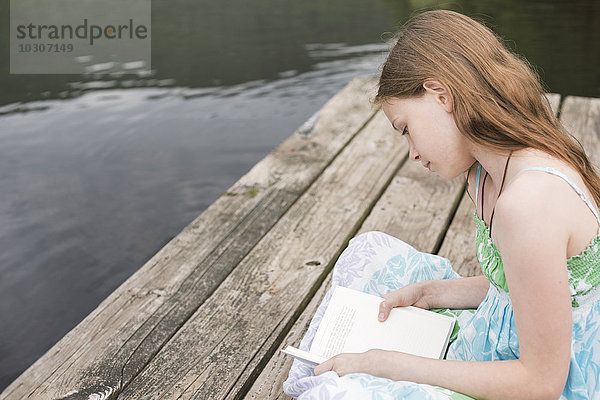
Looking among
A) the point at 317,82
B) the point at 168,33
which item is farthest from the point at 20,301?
the point at 168,33

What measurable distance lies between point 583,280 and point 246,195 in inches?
77.3

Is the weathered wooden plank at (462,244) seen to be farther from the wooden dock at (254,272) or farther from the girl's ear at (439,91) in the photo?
the girl's ear at (439,91)

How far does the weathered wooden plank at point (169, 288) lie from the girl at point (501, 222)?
27.7 inches

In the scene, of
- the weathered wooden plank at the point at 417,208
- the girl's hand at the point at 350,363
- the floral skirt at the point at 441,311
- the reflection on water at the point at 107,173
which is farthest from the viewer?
the reflection on water at the point at 107,173

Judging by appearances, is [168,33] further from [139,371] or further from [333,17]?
[139,371]

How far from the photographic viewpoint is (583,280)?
1.36 m

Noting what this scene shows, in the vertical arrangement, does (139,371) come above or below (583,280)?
below

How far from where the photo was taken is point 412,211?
291 cm

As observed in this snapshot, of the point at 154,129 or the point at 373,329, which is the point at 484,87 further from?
the point at 154,129

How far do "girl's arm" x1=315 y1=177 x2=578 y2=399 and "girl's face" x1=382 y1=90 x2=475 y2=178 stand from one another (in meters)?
0.22

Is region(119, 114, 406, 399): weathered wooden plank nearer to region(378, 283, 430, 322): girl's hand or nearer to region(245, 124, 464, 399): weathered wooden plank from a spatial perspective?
region(245, 124, 464, 399): weathered wooden plank

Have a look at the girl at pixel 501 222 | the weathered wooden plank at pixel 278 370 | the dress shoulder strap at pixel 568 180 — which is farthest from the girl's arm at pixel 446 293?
the dress shoulder strap at pixel 568 180

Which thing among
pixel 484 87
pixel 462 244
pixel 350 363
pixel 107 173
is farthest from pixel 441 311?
pixel 107 173

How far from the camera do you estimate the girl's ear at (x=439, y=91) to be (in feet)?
4.65
